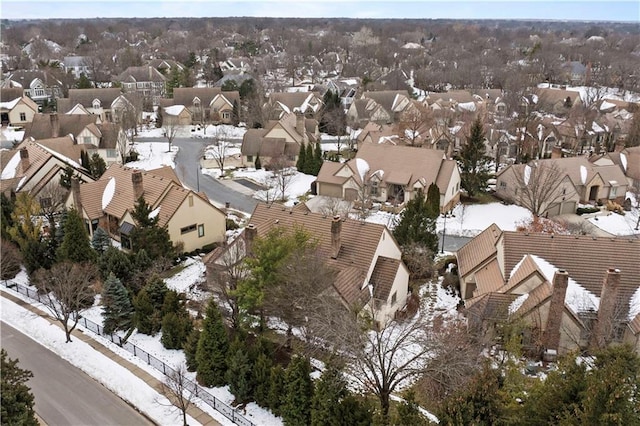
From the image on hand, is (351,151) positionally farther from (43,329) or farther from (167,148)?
(43,329)

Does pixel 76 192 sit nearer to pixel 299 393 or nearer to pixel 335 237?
pixel 335 237

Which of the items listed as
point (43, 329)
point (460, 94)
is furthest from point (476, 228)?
point (460, 94)

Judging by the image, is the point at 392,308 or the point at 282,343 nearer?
the point at 282,343

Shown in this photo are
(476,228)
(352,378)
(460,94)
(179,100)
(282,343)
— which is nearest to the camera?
(352,378)

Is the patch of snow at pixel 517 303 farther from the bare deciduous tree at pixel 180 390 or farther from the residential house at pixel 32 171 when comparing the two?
the residential house at pixel 32 171

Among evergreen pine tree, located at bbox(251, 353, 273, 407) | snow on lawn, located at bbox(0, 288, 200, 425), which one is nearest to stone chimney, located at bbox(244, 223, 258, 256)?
evergreen pine tree, located at bbox(251, 353, 273, 407)

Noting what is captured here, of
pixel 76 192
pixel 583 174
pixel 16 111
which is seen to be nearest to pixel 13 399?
pixel 76 192

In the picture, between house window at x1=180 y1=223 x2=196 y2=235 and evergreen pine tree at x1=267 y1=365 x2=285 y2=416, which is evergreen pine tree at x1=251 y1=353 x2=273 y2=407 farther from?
house window at x1=180 y1=223 x2=196 y2=235
